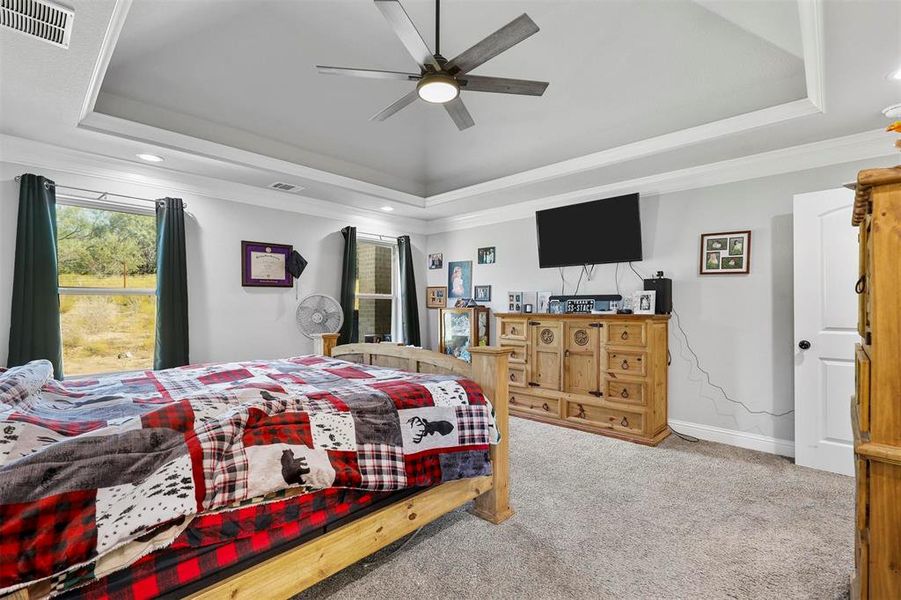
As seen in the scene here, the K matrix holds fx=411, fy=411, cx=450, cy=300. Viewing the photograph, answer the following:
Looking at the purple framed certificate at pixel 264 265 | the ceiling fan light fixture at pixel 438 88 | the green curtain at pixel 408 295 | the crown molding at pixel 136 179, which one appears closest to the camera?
the ceiling fan light fixture at pixel 438 88

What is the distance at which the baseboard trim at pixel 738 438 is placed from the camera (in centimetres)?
322

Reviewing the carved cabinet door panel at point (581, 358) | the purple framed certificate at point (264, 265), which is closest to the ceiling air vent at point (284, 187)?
the purple framed certificate at point (264, 265)

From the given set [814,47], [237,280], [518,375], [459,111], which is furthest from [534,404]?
[814,47]

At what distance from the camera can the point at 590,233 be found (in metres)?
4.15

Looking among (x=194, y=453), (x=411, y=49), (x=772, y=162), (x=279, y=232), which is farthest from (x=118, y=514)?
(x=772, y=162)

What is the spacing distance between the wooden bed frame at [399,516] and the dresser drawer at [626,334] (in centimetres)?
186

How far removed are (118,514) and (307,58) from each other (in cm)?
325

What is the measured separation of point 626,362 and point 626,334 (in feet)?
0.80

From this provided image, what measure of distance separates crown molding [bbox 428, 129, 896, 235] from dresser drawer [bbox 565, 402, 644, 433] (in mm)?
2068

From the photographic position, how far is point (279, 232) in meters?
4.32

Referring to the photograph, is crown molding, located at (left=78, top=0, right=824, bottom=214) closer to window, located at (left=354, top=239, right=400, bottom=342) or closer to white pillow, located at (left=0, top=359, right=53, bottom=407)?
window, located at (left=354, top=239, right=400, bottom=342)

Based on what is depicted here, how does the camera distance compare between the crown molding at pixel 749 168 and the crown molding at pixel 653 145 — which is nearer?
the crown molding at pixel 653 145

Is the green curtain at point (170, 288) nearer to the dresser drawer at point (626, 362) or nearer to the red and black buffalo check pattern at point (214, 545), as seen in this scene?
the red and black buffalo check pattern at point (214, 545)

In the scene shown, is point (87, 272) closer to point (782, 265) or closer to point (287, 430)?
point (287, 430)
